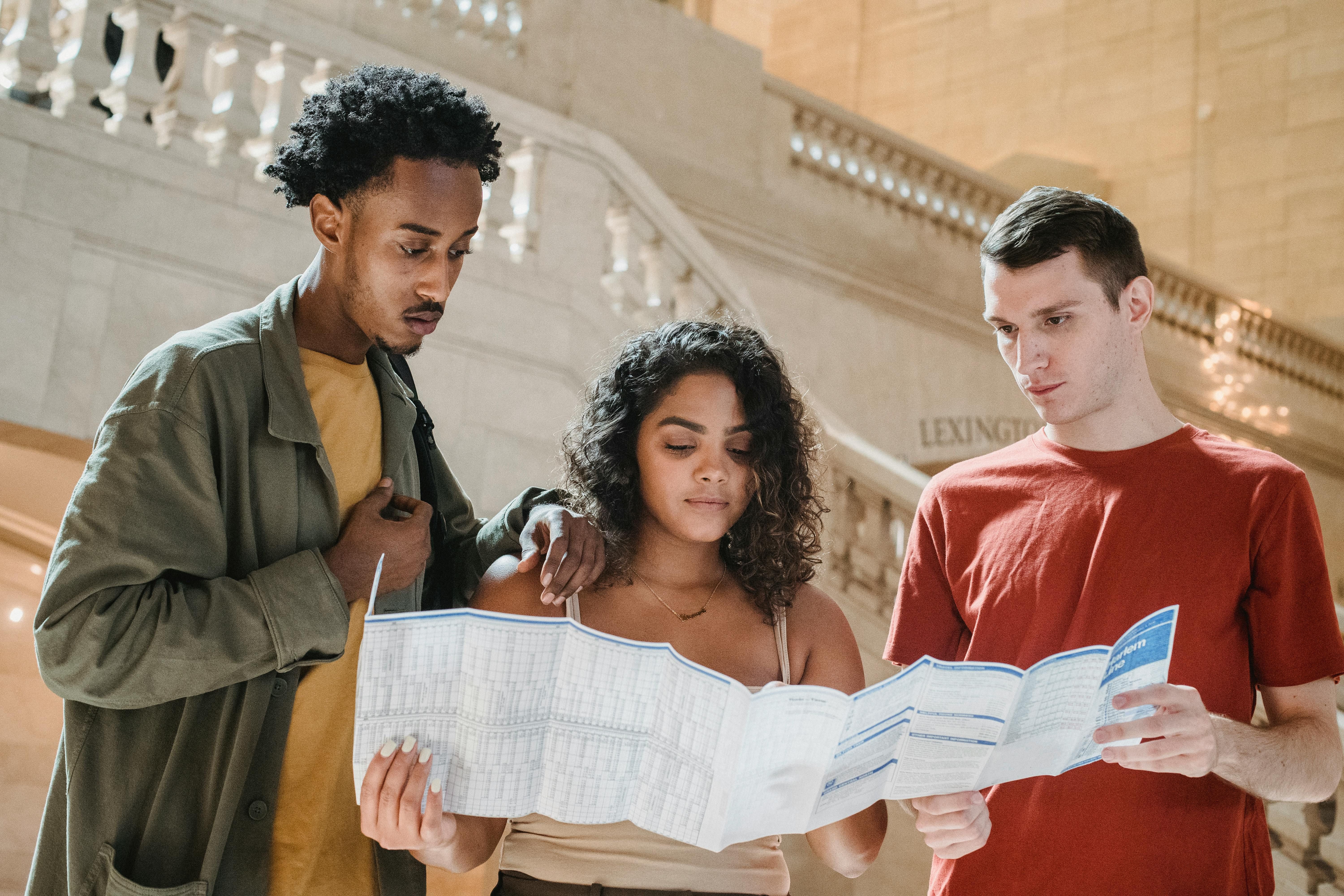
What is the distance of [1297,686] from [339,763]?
153 centimetres

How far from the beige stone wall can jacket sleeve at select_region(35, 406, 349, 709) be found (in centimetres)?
1256

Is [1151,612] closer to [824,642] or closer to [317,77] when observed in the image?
[824,642]

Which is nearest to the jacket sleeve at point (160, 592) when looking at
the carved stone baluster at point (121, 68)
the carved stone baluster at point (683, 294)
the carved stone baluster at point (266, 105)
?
the carved stone baluster at point (121, 68)

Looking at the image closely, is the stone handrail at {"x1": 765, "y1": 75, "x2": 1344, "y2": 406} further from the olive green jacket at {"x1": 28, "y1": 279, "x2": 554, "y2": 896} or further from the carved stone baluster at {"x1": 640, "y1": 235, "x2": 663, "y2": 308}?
the olive green jacket at {"x1": 28, "y1": 279, "x2": 554, "y2": 896}

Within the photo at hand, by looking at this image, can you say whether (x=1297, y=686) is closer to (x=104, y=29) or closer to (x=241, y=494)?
(x=241, y=494)

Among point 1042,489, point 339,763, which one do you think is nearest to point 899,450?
point 1042,489

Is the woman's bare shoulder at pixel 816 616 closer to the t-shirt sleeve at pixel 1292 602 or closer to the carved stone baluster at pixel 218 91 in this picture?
the t-shirt sleeve at pixel 1292 602

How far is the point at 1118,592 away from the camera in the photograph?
2.03 metres

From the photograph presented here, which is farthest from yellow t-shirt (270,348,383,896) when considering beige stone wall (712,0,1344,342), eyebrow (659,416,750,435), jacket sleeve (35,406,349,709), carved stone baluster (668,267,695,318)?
beige stone wall (712,0,1344,342)

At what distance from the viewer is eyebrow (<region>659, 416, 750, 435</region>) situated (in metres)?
2.13

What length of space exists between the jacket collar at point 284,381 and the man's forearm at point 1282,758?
56.4 inches

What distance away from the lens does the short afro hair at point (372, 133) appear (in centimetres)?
199

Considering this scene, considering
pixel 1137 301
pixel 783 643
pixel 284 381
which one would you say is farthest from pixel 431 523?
pixel 1137 301

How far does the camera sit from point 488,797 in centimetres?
155
